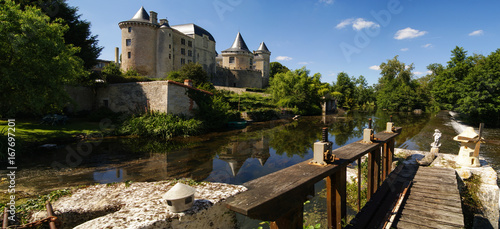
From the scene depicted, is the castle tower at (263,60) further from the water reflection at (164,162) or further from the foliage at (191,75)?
the water reflection at (164,162)

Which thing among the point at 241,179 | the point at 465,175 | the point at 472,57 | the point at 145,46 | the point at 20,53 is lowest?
the point at 241,179

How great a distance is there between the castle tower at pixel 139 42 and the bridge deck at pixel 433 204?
1593 inches

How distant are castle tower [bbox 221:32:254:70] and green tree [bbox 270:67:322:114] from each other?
1667 cm

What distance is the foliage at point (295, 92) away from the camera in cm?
3962

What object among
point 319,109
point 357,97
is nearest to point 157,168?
point 319,109

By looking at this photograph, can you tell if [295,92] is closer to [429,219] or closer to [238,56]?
[238,56]

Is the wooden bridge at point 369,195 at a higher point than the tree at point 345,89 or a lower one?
lower

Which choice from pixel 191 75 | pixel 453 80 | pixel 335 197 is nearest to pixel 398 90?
pixel 453 80

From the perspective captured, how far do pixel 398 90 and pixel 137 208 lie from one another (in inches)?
2403

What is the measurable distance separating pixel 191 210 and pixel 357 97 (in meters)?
72.1

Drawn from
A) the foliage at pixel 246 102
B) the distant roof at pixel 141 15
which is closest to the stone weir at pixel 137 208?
the foliage at pixel 246 102

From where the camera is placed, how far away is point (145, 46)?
3753 centimetres

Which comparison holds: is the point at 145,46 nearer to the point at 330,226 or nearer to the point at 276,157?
the point at 276,157

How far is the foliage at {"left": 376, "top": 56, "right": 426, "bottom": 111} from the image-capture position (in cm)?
5056
